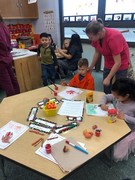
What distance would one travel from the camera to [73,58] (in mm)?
3379

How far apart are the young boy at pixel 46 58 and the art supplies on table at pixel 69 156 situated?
2048 mm

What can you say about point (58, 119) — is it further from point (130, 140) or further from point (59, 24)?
point (59, 24)

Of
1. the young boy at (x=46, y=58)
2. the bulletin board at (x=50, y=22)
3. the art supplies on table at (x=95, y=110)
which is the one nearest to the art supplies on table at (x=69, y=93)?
the art supplies on table at (x=95, y=110)

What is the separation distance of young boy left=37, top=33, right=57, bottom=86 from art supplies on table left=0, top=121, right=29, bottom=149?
1811mm

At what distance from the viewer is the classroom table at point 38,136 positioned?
91 centimetres

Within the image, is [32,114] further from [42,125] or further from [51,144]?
[51,144]

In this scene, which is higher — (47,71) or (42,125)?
(42,125)

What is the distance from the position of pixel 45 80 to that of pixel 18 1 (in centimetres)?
195

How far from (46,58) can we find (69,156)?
219 centimetres

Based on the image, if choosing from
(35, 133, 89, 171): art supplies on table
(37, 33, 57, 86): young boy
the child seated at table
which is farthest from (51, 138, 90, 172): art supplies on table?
(37, 33, 57, 86): young boy

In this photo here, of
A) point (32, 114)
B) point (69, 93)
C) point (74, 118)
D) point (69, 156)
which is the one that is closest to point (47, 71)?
point (69, 93)

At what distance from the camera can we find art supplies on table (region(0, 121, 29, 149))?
1.08m

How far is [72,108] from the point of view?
144cm

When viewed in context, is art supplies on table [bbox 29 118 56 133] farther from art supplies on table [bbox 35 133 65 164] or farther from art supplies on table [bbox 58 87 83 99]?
art supplies on table [bbox 58 87 83 99]
